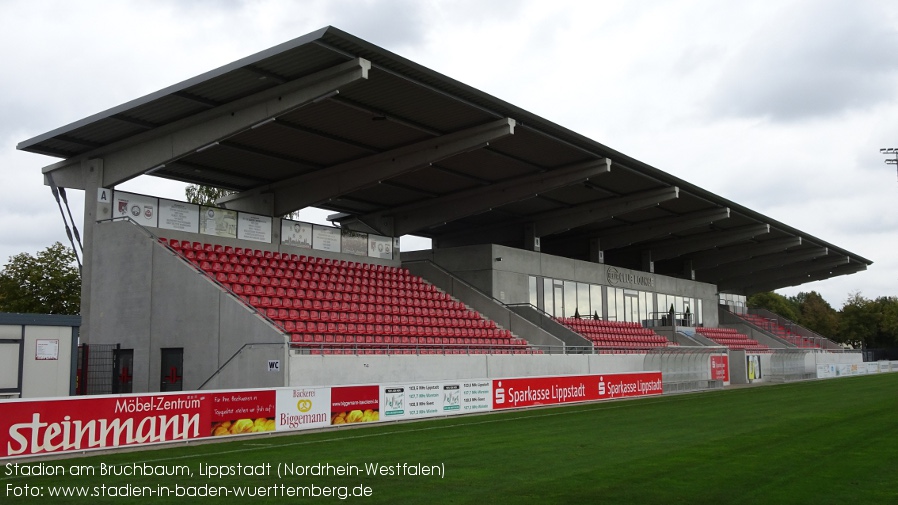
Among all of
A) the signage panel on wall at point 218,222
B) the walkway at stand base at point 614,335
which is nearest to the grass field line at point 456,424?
the walkway at stand base at point 614,335

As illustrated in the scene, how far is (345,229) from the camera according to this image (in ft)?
120

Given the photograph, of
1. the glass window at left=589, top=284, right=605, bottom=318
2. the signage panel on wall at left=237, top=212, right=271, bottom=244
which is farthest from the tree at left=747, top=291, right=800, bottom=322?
the signage panel on wall at left=237, top=212, right=271, bottom=244

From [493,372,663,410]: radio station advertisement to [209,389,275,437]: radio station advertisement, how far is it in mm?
9276

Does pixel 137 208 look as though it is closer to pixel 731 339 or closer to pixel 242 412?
pixel 242 412

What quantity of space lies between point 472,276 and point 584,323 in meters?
7.36

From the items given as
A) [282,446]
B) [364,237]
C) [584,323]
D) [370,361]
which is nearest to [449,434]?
[282,446]

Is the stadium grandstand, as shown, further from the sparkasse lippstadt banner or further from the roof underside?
the sparkasse lippstadt banner

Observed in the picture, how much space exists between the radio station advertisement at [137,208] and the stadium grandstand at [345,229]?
0.06 m

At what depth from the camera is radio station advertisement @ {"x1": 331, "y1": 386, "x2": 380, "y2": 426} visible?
21.7 metres

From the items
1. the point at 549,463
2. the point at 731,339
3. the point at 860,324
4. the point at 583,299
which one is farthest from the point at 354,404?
the point at 860,324

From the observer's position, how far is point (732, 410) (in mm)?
25281

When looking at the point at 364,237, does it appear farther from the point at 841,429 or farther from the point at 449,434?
the point at 841,429

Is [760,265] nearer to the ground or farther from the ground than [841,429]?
farther from the ground

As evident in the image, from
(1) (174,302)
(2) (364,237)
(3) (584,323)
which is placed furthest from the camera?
(3) (584,323)
